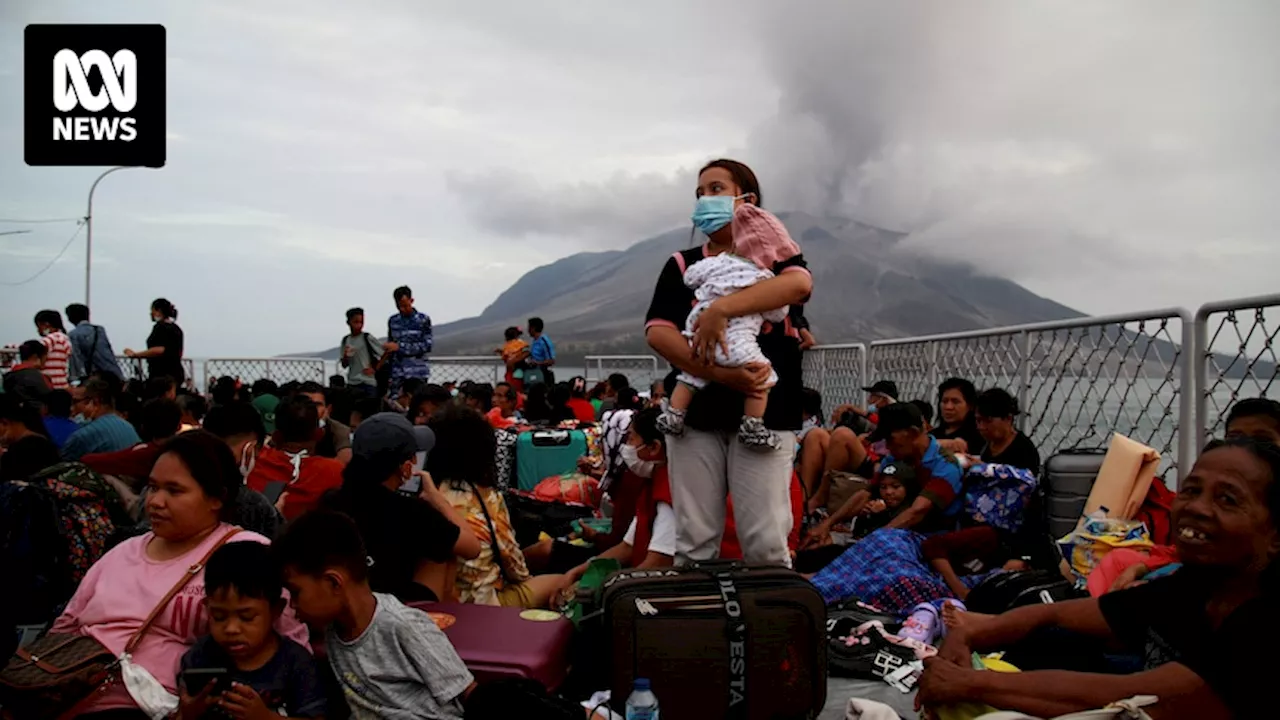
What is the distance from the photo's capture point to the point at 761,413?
9.07 ft

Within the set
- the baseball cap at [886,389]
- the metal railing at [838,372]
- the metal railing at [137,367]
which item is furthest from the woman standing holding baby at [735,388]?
the metal railing at [137,367]

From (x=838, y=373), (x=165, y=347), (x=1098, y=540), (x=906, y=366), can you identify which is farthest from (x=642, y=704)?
(x=165, y=347)

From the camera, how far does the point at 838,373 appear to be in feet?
32.4

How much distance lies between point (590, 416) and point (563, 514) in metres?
3.41

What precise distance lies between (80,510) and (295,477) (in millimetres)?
987

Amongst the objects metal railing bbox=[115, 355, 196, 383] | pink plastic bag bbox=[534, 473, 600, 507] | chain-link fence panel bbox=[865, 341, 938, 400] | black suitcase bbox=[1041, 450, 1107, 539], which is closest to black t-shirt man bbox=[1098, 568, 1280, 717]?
black suitcase bbox=[1041, 450, 1107, 539]

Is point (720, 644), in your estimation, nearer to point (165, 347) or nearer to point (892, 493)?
point (892, 493)

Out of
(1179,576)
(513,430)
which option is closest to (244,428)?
(513,430)

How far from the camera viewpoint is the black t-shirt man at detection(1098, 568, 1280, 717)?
73.0 inches

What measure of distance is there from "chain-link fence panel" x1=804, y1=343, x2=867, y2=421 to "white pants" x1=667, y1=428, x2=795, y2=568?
6205mm

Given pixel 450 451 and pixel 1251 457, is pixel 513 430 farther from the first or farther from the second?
pixel 1251 457

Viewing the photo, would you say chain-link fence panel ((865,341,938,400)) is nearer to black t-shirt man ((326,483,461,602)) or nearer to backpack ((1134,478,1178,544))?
backpack ((1134,478,1178,544))

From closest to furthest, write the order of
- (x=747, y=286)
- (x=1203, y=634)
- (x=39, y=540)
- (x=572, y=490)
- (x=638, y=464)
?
(x=1203, y=634) < (x=747, y=286) < (x=39, y=540) < (x=638, y=464) < (x=572, y=490)

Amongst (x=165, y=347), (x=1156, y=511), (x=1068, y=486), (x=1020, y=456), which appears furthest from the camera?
(x=165, y=347)
